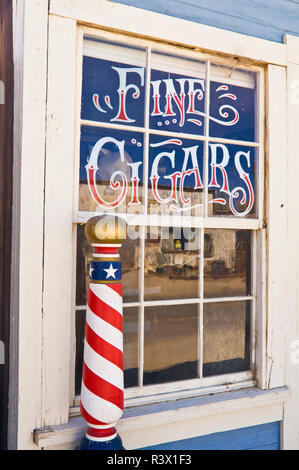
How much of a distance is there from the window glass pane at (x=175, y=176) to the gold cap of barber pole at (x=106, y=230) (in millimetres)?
603

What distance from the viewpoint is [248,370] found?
2.37 meters

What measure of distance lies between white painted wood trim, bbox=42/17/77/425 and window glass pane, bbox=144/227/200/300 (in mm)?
455

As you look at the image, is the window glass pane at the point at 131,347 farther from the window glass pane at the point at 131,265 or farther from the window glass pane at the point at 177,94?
the window glass pane at the point at 177,94

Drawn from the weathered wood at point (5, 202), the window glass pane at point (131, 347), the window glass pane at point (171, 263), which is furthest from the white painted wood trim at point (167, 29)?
the window glass pane at point (131, 347)

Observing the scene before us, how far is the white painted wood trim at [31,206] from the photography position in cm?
178

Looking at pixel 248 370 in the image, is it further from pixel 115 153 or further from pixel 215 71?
pixel 215 71

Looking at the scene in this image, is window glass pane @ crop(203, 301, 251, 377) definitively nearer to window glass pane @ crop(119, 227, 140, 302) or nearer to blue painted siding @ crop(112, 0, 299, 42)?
window glass pane @ crop(119, 227, 140, 302)

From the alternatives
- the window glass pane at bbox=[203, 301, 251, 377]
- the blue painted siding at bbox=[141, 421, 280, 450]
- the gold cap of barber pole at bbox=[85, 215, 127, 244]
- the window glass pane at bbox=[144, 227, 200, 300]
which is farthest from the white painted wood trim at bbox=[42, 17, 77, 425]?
the window glass pane at bbox=[203, 301, 251, 377]

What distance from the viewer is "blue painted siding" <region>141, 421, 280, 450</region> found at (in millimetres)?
2109

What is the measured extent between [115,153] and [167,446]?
156 centimetres

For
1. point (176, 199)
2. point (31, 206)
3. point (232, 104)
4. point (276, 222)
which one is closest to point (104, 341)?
point (31, 206)

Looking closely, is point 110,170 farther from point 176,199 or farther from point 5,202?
point 5,202

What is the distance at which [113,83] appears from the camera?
2.08 m

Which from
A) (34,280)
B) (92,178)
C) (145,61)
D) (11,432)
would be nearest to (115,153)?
(92,178)
